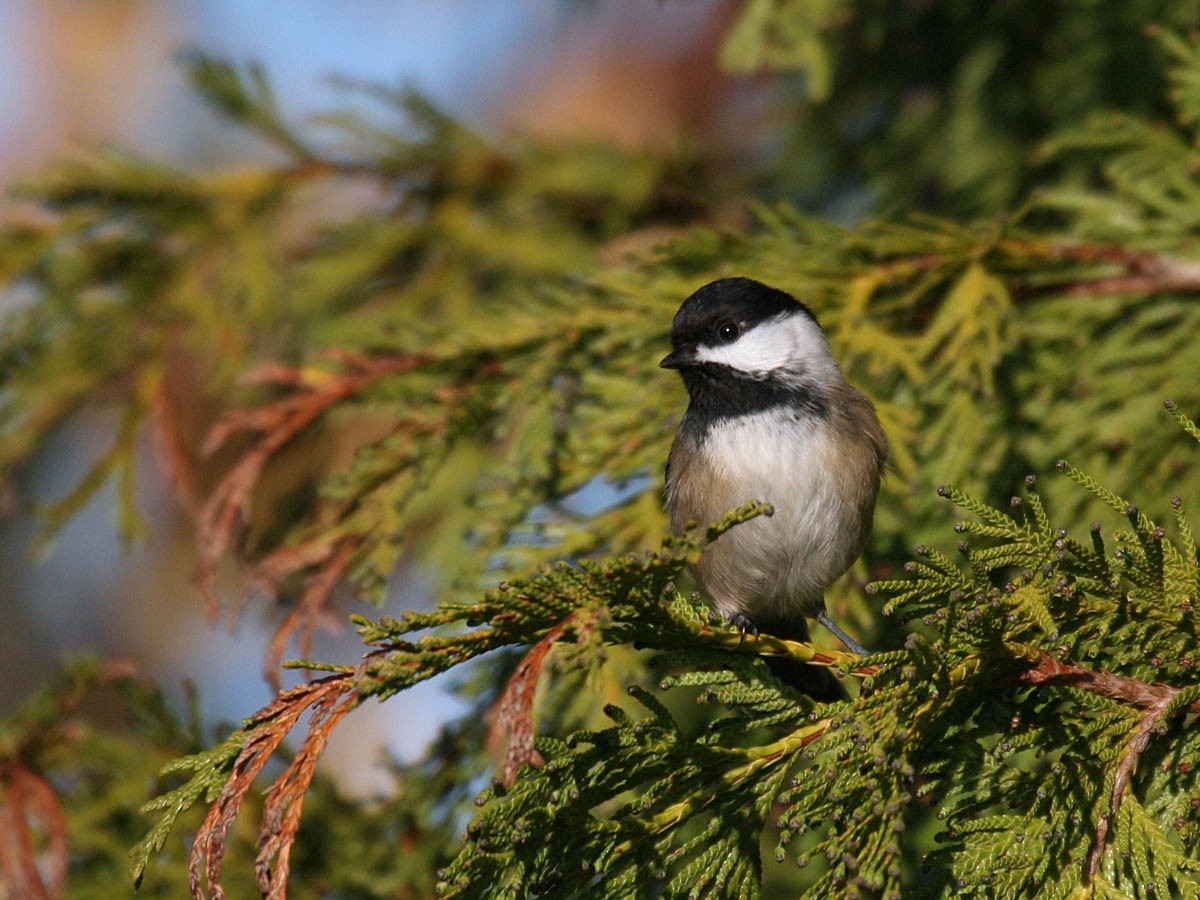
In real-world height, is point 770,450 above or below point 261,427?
below

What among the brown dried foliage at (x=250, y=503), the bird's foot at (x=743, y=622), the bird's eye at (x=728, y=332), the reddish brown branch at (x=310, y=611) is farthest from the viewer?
the bird's foot at (x=743, y=622)

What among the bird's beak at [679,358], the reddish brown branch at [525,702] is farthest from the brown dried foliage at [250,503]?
the reddish brown branch at [525,702]

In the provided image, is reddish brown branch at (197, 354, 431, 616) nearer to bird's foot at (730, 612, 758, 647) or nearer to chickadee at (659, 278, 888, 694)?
chickadee at (659, 278, 888, 694)

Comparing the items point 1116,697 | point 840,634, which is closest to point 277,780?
point 1116,697

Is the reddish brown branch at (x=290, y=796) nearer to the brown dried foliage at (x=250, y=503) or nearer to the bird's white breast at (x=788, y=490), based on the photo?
the brown dried foliage at (x=250, y=503)

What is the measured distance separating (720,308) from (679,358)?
0.14m

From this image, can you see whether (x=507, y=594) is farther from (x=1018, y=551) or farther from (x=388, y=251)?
(x=388, y=251)

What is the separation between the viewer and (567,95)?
5.34 meters

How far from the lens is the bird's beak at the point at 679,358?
7.38ft

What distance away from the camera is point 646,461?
230 cm

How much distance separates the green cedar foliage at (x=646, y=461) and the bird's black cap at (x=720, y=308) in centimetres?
7

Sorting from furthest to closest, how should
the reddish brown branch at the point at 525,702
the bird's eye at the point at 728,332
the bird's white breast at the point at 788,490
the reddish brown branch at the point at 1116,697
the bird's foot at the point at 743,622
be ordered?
1. the bird's foot at the point at 743,622
2. the bird's eye at the point at 728,332
3. the bird's white breast at the point at 788,490
4. the reddish brown branch at the point at 1116,697
5. the reddish brown branch at the point at 525,702

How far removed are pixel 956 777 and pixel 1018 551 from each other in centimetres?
30

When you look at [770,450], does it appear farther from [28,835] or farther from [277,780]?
[28,835]
